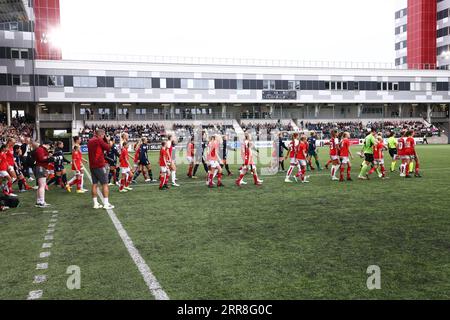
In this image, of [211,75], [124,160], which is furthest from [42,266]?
[211,75]

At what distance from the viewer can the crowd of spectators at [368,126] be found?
55656mm

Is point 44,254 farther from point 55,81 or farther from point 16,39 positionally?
point 55,81

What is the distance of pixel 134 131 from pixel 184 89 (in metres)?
10.6

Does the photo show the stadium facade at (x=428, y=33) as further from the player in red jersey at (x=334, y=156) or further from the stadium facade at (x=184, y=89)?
the player in red jersey at (x=334, y=156)

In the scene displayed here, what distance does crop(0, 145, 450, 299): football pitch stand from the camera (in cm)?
525

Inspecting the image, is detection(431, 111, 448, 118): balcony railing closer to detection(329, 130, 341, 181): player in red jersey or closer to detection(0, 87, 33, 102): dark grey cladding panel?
detection(329, 130, 341, 181): player in red jersey

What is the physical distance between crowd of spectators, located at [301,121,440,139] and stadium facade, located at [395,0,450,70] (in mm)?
19240

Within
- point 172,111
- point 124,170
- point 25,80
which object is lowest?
point 124,170

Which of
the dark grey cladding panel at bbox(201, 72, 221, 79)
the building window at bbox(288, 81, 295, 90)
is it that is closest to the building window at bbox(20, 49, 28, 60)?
the dark grey cladding panel at bbox(201, 72, 221, 79)

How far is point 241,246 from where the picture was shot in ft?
23.7

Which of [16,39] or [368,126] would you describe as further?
[368,126]

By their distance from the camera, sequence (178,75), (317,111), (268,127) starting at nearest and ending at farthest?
1. (178,75)
2. (268,127)
3. (317,111)
